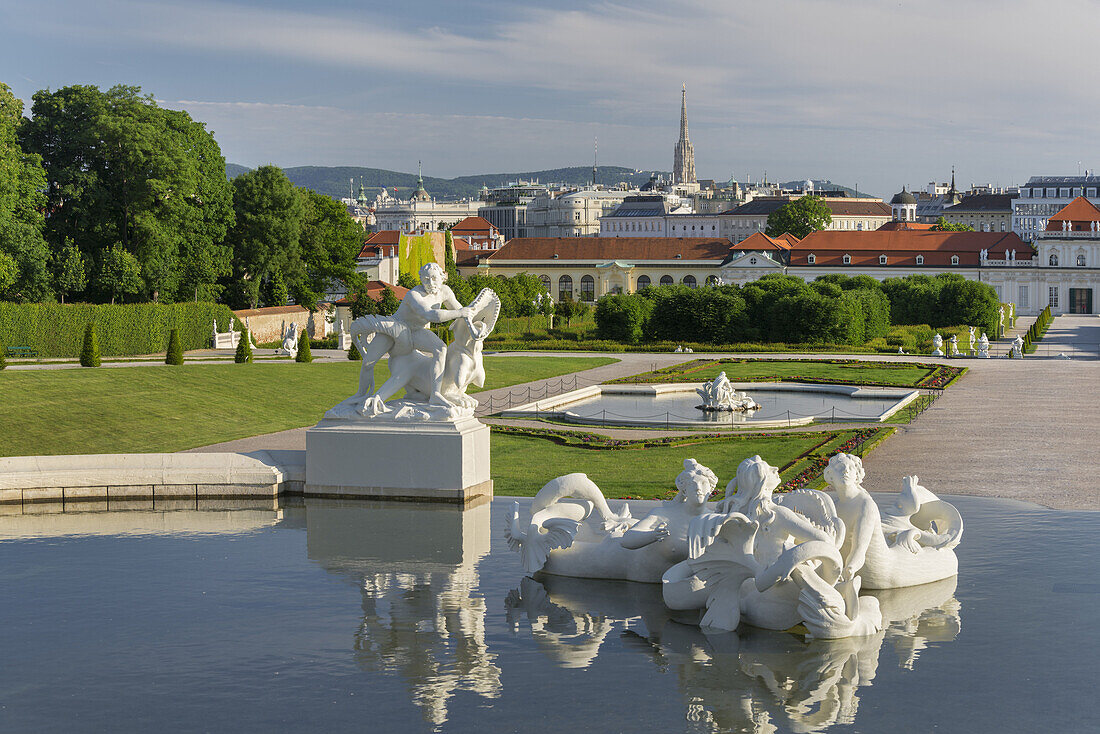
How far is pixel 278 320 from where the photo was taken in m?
56.7

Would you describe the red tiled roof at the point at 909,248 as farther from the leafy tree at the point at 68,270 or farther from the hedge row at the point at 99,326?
the leafy tree at the point at 68,270

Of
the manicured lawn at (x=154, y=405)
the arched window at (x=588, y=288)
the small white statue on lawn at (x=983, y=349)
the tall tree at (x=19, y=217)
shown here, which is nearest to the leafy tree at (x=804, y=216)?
the arched window at (x=588, y=288)

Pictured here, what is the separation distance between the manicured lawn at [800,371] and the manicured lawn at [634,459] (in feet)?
42.1

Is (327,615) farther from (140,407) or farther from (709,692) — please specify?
(140,407)

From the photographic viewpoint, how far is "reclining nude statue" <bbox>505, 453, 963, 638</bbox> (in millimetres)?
9023

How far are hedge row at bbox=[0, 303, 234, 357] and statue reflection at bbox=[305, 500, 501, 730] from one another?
28.5 meters

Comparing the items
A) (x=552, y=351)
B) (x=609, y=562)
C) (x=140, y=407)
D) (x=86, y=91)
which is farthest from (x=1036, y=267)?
(x=609, y=562)

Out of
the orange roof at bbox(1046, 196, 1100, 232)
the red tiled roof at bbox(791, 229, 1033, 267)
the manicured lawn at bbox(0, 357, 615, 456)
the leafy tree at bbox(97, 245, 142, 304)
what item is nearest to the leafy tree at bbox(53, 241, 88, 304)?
the leafy tree at bbox(97, 245, 142, 304)

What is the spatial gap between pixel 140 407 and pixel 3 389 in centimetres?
291

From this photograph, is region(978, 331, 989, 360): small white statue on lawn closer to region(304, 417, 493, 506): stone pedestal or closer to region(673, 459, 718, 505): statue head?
region(304, 417, 493, 506): stone pedestal

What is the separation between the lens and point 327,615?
9.62 meters

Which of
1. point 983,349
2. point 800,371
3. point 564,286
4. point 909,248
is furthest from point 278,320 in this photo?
point 564,286

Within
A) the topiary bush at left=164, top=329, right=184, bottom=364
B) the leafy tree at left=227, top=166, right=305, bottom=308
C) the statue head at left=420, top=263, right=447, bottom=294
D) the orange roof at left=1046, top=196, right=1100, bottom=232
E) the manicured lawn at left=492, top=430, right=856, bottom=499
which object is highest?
the orange roof at left=1046, top=196, right=1100, bottom=232

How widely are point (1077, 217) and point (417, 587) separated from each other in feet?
298
